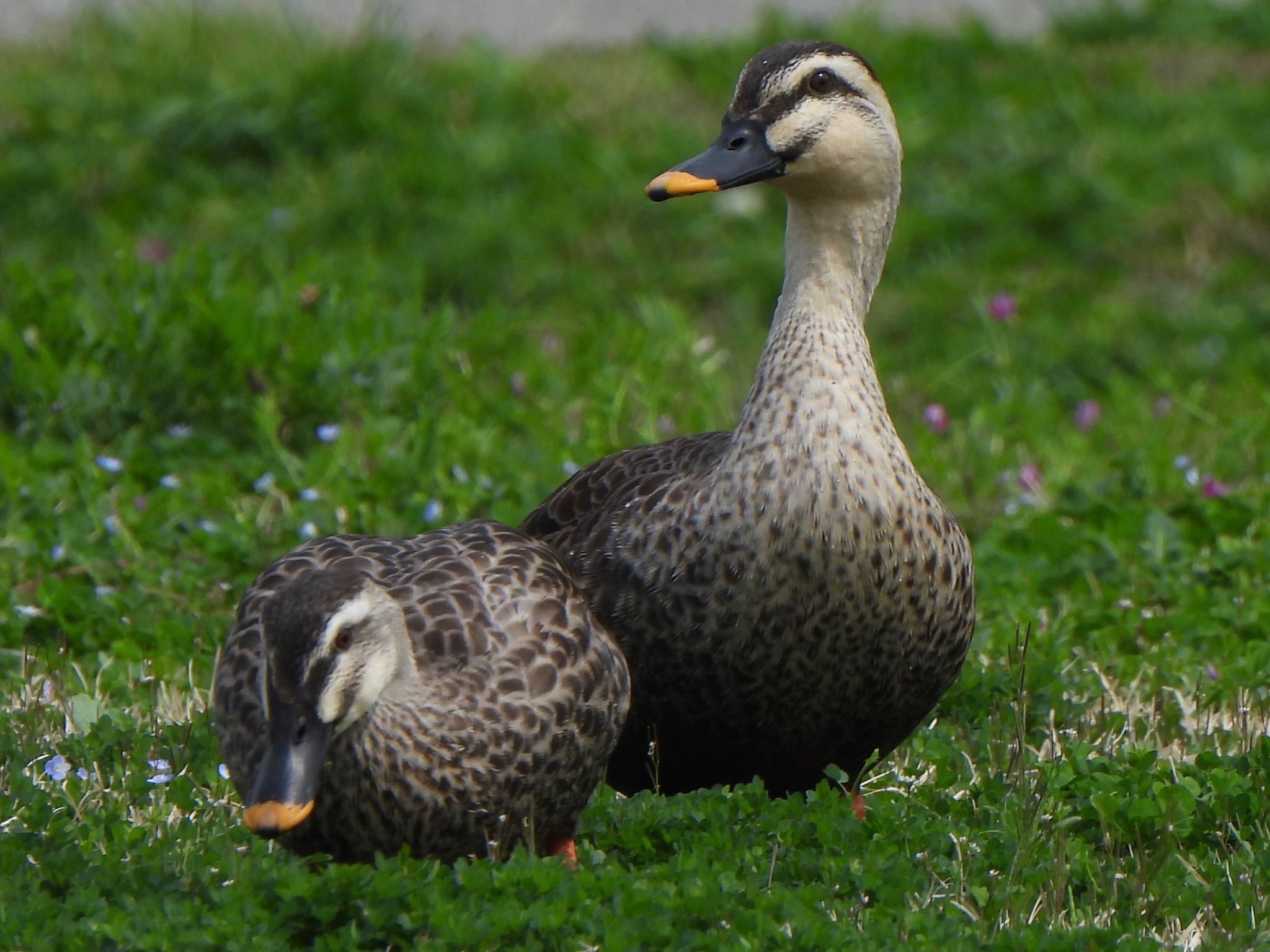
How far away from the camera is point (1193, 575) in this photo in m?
5.22

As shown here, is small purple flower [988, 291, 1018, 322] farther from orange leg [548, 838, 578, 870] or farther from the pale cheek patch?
the pale cheek patch

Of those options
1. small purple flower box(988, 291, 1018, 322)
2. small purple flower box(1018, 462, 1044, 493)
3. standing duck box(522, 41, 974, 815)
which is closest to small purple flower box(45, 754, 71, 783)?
standing duck box(522, 41, 974, 815)

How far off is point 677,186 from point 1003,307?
3.56 meters

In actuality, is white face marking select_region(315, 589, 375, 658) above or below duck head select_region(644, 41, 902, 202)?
below

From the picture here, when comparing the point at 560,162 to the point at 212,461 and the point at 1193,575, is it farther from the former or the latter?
the point at 1193,575

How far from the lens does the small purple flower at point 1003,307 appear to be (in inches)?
289

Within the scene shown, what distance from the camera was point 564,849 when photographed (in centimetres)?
370

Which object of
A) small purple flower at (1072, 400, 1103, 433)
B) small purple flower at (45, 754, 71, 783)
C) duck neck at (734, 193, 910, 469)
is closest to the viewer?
small purple flower at (45, 754, 71, 783)

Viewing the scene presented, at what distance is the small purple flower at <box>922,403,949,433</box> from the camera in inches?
246

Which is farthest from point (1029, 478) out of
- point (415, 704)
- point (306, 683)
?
point (306, 683)

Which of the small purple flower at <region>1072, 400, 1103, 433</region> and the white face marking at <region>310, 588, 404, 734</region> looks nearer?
the white face marking at <region>310, 588, 404, 734</region>

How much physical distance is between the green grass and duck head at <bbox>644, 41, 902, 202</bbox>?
1159mm

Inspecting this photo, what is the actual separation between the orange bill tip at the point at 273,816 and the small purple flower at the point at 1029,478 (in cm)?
320

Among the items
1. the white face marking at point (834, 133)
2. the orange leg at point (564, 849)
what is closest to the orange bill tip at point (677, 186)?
the white face marking at point (834, 133)
